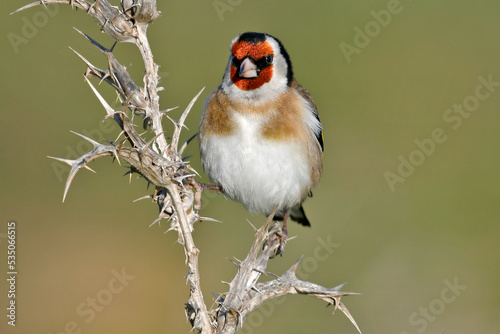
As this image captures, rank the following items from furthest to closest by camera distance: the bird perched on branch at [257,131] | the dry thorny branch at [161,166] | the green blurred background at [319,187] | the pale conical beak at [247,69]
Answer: the green blurred background at [319,187] < the bird perched on branch at [257,131] < the pale conical beak at [247,69] < the dry thorny branch at [161,166]

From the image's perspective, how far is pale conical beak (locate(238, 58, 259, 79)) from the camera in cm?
352

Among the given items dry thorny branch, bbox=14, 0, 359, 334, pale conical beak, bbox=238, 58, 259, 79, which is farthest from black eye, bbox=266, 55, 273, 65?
dry thorny branch, bbox=14, 0, 359, 334

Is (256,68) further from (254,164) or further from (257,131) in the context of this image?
(254,164)

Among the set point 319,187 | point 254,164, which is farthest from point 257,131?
point 319,187

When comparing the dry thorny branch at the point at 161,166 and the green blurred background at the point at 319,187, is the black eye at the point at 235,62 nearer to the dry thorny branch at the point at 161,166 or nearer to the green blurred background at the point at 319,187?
the dry thorny branch at the point at 161,166

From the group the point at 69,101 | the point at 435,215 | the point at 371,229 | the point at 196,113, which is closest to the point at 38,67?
the point at 69,101

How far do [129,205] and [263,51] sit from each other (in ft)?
8.34

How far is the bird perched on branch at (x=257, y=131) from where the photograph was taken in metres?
3.67

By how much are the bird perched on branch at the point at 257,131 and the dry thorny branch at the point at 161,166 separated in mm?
1189

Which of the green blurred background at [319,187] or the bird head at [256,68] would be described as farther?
the green blurred background at [319,187]

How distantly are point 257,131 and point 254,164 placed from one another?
0.67 feet

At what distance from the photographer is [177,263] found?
17.0 feet

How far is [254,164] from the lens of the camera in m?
3.70

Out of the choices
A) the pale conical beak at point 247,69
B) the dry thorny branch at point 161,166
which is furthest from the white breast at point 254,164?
the dry thorny branch at point 161,166
